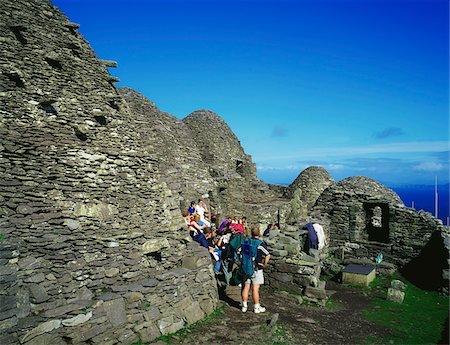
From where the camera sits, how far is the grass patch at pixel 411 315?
9.73 metres

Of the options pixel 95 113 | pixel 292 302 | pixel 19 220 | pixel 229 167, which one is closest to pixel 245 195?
pixel 229 167

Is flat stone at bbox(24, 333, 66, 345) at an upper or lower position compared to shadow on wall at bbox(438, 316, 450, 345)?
upper

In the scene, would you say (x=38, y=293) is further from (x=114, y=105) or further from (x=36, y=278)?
(x=114, y=105)

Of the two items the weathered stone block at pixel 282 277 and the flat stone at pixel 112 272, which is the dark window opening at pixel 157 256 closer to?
the flat stone at pixel 112 272

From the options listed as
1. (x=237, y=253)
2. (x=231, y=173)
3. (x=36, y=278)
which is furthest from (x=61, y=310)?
(x=231, y=173)

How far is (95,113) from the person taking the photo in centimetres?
1061

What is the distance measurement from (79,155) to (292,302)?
8.08 m

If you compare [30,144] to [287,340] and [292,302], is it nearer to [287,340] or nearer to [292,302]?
[287,340]

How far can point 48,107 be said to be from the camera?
31.8ft

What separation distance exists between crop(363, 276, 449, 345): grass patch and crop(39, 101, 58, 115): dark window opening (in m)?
10.5

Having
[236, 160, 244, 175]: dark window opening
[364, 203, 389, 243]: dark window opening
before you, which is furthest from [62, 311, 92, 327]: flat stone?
[236, 160, 244, 175]: dark window opening

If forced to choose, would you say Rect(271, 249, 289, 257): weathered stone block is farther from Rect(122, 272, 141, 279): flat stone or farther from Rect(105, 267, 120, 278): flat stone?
Rect(105, 267, 120, 278): flat stone

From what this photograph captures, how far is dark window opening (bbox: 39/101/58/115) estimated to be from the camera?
9602 millimetres

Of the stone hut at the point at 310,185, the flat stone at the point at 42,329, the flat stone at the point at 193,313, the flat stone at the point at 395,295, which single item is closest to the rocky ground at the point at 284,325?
the flat stone at the point at 193,313
